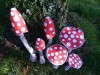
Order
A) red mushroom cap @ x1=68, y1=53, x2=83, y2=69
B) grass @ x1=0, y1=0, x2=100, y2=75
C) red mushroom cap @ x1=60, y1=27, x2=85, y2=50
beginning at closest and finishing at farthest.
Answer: red mushroom cap @ x1=60, y1=27, x2=85, y2=50 < red mushroom cap @ x1=68, y1=53, x2=83, y2=69 < grass @ x1=0, y1=0, x2=100, y2=75

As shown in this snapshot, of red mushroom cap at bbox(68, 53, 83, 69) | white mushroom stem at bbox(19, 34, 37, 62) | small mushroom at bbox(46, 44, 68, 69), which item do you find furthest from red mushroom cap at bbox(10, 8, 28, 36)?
red mushroom cap at bbox(68, 53, 83, 69)

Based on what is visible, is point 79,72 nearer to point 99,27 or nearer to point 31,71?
point 31,71

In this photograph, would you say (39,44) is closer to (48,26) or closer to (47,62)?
(48,26)

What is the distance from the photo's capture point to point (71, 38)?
16.3 ft

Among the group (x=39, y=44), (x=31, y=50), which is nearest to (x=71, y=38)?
(x=39, y=44)

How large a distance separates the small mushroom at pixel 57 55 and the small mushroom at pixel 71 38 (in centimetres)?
12

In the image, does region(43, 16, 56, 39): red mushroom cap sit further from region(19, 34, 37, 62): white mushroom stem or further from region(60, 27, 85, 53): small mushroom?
region(19, 34, 37, 62): white mushroom stem

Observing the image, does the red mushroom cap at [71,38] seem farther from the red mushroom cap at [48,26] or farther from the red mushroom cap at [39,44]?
the red mushroom cap at [39,44]

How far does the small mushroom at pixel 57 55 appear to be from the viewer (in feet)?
16.1

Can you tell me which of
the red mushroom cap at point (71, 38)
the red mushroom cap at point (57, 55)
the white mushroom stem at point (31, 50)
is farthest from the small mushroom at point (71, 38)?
the white mushroom stem at point (31, 50)

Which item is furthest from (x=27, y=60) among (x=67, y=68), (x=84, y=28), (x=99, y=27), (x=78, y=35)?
(x=99, y=27)

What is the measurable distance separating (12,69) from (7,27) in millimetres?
970

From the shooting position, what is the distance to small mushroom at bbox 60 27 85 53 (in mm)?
4945

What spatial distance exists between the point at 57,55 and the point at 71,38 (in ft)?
1.30
